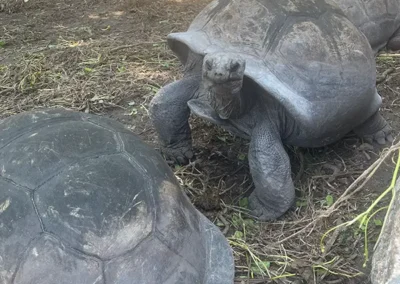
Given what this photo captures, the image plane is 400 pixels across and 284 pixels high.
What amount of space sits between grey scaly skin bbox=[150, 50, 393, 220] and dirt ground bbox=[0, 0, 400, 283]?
148 mm

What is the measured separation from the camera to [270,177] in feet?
10.0

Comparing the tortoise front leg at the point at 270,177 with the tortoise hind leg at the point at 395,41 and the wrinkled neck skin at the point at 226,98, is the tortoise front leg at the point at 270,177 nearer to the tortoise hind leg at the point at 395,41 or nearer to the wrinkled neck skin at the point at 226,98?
the wrinkled neck skin at the point at 226,98

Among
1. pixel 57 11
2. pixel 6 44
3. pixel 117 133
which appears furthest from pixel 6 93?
pixel 117 133

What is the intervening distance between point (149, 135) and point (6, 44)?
7.38 ft

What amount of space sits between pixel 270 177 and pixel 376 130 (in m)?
0.96

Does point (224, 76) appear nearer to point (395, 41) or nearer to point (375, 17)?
point (375, 17)

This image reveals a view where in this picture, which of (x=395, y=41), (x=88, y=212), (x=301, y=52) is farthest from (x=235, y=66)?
(x=395, y=41)

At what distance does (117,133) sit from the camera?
236 centimetres

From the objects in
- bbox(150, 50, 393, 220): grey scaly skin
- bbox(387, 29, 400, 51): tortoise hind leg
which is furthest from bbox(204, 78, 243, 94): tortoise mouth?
bbox(387, 29, 400, 51): tortoise hind leg

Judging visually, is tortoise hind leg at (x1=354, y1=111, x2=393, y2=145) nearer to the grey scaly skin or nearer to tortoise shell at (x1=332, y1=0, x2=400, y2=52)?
the grey scaly skin

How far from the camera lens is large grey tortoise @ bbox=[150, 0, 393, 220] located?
2.99 meters

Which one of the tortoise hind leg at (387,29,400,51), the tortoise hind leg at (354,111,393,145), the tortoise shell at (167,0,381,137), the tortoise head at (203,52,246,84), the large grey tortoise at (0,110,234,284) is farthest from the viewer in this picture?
the tortoise hind leg at (387,29,400,51)

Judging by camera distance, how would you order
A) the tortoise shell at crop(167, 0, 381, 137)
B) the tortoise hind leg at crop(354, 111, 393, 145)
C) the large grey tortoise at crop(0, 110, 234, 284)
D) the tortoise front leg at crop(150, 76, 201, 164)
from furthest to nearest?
the tortoise hind leg at crop(354, 111, 393, 145)
the tortoise front leg at crop(150, 76, 201, 164)
the tortoise shell at crop(167, 0, 381, 137)
the large grey tortoise at crop(0, 110, 234, 284)

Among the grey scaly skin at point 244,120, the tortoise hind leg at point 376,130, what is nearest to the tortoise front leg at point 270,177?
the grey scaly skin at point 244,120
